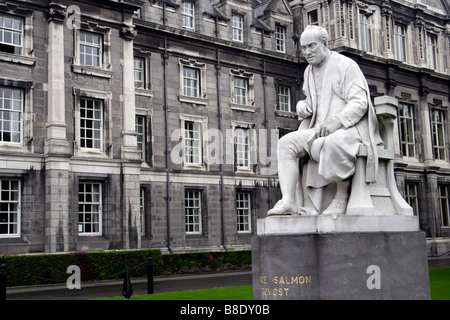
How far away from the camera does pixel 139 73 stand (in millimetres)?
29453

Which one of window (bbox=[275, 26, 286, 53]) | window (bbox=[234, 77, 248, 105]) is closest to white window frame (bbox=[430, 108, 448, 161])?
window (bbox=[275, 26, 286, 53])

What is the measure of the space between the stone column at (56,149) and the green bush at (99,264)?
1.19m

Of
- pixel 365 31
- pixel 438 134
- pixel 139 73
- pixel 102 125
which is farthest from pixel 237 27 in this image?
pixel 438 134

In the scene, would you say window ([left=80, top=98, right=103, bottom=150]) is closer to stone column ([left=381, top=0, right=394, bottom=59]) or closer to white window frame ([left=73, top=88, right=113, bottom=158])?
white window frame ([left=73, top=88, right=113, bottom=158])

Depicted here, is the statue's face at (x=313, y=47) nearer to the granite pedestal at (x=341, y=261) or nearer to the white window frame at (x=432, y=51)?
the granite pedestal at (x=341, y=261)

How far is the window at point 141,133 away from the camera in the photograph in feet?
94.4

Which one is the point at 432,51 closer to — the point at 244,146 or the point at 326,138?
the point at 244,146

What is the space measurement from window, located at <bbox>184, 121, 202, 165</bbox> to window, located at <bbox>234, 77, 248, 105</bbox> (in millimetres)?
3419

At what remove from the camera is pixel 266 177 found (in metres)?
33.4

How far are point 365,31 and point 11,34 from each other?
22.1 m

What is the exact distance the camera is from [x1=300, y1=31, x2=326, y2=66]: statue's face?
8.36m

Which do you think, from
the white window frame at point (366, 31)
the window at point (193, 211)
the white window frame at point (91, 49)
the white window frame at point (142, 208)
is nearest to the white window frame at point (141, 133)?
the white window frame at point (142, 208)

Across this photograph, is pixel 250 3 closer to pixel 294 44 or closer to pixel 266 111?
pixel 294 44
